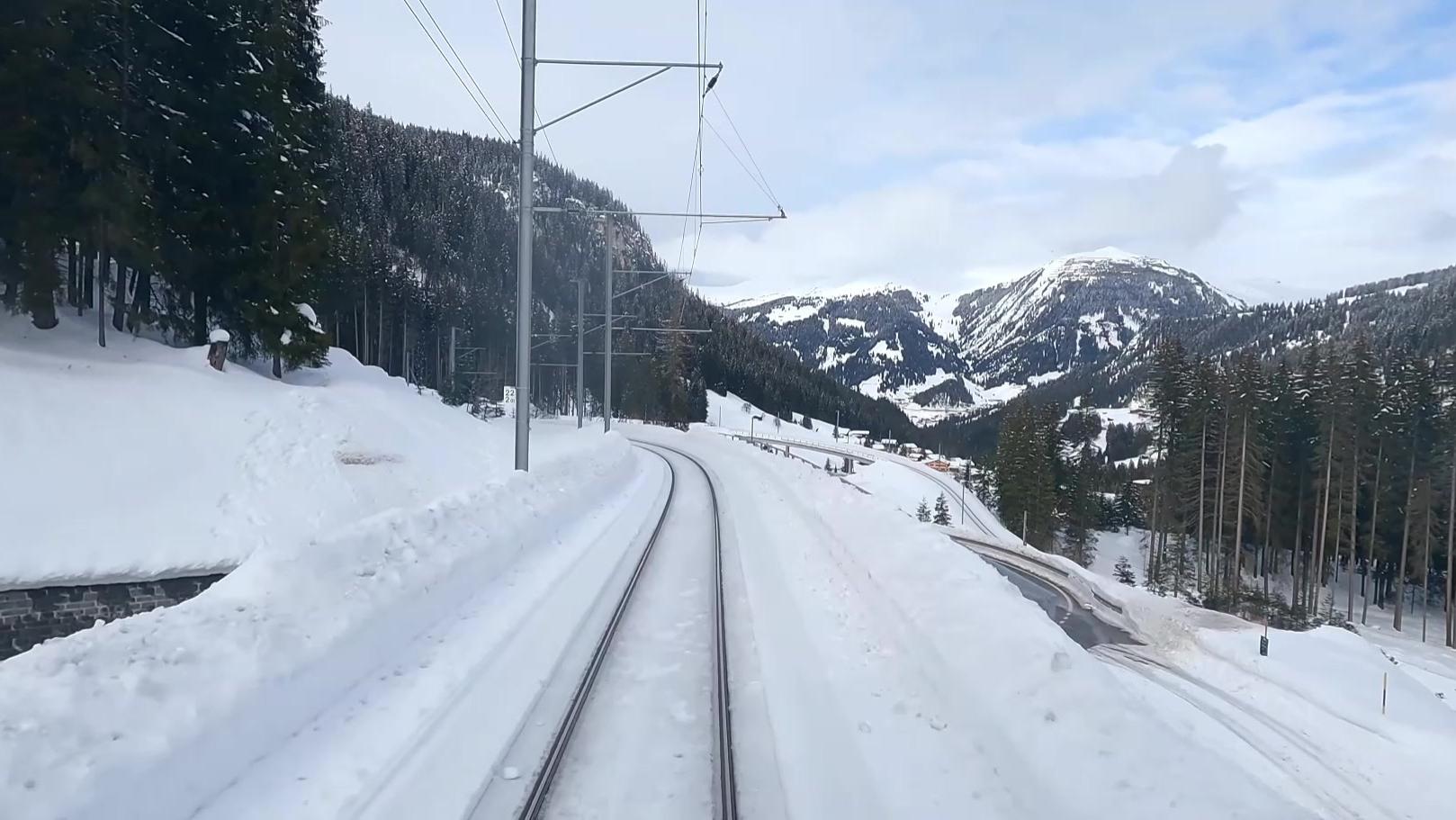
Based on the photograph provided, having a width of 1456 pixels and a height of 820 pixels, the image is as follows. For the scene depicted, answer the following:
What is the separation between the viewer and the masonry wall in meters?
12.8

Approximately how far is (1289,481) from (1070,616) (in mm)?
33688

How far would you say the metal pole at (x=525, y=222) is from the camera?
41.9 ft

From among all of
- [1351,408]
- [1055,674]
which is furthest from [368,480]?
[1351,408]

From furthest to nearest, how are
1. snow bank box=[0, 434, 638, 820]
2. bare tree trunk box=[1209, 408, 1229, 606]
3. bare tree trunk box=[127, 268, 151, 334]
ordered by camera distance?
bare tree trunk box=[1209, 408, 1229, 606] → bare tree trunk box=[127, 268, 151, 334] → snow bank box=[0, 434, 638, 820]

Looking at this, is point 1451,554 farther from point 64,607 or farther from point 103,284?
point 103,284

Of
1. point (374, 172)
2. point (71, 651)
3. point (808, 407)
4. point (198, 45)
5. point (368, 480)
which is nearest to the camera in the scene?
point (71, 651)

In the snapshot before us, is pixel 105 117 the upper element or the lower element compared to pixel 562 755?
upper

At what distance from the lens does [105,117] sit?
874 inches

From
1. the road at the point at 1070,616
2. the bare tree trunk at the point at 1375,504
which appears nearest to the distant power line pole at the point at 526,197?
the road at the point at 1070,616

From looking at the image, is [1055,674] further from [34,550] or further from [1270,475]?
[1270,475]

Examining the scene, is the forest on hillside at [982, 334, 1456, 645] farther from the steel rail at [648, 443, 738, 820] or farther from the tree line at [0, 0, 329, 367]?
the tree line at [0, 0, 329, 367]

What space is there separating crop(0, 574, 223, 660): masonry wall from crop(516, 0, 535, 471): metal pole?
7.46 metres

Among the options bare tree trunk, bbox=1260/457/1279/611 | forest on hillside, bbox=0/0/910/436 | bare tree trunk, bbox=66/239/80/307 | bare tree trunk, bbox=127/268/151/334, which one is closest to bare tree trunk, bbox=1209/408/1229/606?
bare tree trunk, bbox=1260/457/1279/611

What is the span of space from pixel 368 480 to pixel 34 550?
782 cm
